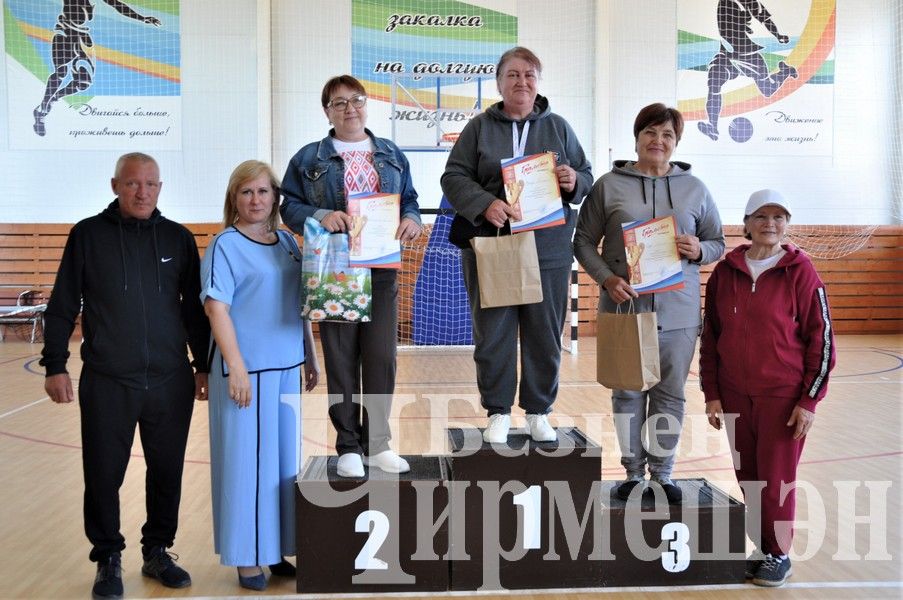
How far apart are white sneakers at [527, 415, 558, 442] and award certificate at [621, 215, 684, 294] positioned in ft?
1.95

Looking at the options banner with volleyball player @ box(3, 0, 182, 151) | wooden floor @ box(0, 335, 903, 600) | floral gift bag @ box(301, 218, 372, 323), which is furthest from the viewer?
banner with volleyball player @ box(3, 0, 182, 151)

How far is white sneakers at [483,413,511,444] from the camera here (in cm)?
291

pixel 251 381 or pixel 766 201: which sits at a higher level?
pixel 766 201

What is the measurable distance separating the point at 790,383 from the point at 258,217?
6.42ft

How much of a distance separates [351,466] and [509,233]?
1.01m

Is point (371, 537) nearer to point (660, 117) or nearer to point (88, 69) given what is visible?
point (660, 117)

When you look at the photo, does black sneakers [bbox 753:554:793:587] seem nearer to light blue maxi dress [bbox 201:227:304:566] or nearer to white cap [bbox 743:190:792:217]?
white cap [bbox 743:190:792:217]

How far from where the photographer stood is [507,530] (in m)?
2.87

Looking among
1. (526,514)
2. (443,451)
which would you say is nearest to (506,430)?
(526,514)

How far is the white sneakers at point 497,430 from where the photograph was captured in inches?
115

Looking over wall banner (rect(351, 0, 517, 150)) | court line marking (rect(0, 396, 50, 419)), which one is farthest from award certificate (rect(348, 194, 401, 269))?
wall banner (rect(351, 0, 517, 150))

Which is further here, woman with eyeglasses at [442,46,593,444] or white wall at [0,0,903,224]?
white wall at [0,0,903,224]

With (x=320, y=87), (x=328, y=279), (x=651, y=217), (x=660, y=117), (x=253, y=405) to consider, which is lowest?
(x=253, y=405)

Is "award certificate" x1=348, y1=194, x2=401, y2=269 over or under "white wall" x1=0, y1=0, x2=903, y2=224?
under
